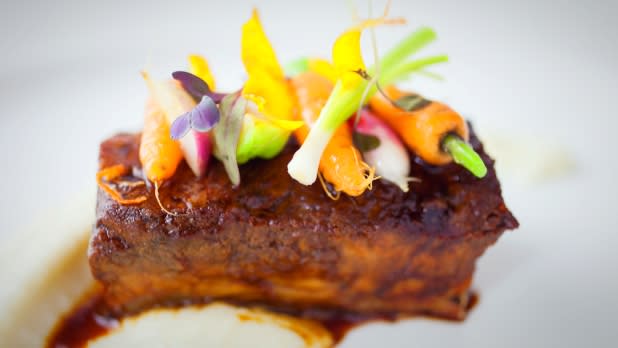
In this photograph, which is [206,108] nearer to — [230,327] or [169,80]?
[169,80]

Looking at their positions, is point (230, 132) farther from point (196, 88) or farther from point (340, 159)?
point (340, 159)

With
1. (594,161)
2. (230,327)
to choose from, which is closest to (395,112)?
(230,327)

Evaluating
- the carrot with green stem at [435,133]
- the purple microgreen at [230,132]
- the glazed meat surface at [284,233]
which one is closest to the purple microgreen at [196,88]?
the purple microgreen at [230,132]

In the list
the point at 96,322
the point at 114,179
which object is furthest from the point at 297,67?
the point at 96,322

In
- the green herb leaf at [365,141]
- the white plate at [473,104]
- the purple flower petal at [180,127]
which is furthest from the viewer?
the white plate at [473,104]

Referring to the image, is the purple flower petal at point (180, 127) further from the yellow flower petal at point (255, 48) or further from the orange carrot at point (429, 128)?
the orange carrot at point (429, 128)

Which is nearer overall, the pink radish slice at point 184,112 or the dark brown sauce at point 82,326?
the pink radish slice at point 184,112
